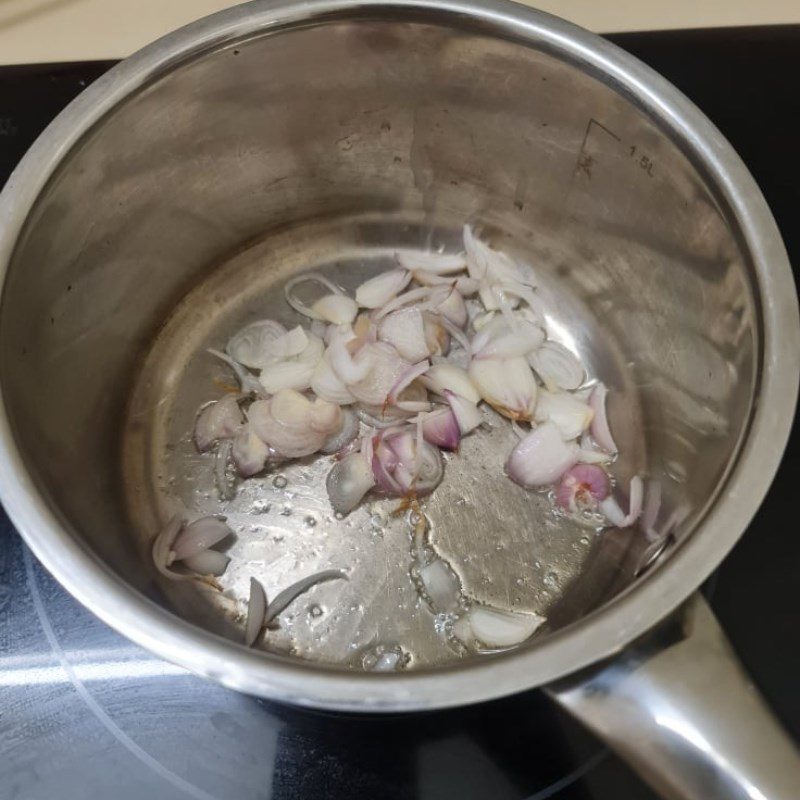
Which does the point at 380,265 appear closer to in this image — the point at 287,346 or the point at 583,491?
the point at 287,346

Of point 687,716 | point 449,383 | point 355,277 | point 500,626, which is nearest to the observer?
point 687,716

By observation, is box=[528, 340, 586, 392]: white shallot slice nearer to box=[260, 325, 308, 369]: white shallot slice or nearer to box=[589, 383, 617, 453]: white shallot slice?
box=[589, 383, 617, 453]: white shallot slice

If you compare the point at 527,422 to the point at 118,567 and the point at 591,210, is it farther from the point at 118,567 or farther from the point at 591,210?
the point at 118,567

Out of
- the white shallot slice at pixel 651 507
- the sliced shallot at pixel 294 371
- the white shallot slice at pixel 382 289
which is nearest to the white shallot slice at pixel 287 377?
the sliced shallot at pixel 294 371

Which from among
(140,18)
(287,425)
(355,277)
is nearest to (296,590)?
(287,425)

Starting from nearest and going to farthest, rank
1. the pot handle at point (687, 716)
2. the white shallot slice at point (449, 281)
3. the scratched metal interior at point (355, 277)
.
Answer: the pot handle at point (687, 716)
the scratched metal interior at point (355, 277)
the white shallot slice at point (449, 281)

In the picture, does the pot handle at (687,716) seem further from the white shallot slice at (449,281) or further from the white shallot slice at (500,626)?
the white shallot slice at (449,281)

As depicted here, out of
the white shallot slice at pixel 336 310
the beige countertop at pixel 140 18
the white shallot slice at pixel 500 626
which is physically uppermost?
the beige countertop at pixel 140 18
